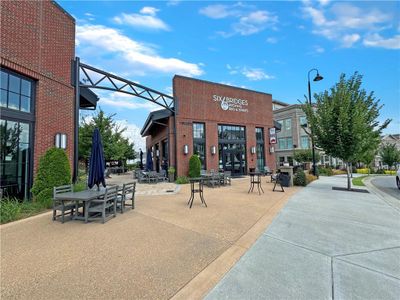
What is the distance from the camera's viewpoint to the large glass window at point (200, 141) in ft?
54.1

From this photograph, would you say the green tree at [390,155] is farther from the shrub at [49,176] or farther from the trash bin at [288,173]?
the shrub at [49,176]

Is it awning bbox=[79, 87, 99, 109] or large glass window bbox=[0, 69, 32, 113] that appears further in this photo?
awning bbox=[79, 87, 99, 109]

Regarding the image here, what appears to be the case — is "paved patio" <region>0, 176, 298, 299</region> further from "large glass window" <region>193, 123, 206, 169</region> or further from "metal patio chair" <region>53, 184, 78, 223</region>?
"large glass window" <region>193, 123, 206, 169</region>

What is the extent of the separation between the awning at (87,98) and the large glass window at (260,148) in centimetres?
1512

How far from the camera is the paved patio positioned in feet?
8.18

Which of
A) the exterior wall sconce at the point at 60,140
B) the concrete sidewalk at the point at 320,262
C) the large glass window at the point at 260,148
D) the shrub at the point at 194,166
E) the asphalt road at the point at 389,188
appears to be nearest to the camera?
the concrete sidewalk at the point at 320,262

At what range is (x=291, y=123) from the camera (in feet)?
127

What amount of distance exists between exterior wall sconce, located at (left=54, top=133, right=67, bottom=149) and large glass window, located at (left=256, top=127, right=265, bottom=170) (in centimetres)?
1654

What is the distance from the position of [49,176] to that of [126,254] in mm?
5345

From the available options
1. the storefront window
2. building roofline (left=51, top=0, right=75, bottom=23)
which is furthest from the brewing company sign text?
the storefront window

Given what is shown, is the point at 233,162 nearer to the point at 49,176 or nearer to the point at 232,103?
the point at 232,103

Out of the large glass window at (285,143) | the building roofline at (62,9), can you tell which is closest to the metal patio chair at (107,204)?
the building roofline at (62,9)

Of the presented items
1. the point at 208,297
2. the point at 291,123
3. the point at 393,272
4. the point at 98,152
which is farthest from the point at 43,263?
the point at 291,123

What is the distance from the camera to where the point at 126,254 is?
336 cm
